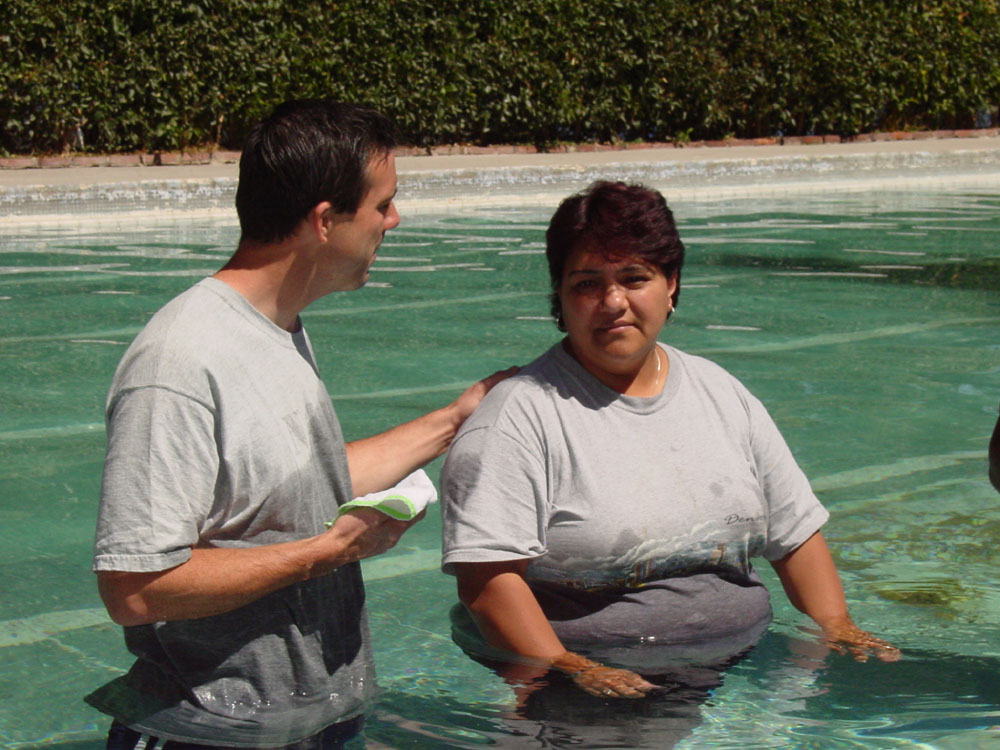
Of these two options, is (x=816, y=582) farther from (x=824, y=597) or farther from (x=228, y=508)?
(x=228, y=508)

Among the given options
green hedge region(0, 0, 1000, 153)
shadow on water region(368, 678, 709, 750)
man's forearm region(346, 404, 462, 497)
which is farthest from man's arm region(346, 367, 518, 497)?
green hedge region(0, 0, 1000, 153)

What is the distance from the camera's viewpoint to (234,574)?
2.34 meters

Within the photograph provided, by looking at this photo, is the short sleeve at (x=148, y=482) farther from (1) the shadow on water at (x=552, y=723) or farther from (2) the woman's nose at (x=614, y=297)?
(2) the woman's nose at (x=614, y=297)

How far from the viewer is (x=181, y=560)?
2.28 meters

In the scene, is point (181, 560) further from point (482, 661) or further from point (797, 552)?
point (797, 552)

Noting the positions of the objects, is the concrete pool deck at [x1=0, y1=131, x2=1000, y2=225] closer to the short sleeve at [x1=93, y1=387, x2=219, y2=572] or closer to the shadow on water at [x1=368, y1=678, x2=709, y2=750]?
the shadow on water at [x1=368, y1=678, x2=709, y2=750]

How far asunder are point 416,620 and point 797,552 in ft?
3.28

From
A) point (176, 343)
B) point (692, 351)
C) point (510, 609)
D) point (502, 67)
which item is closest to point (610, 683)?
point (510, 609)

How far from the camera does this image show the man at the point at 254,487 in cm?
227

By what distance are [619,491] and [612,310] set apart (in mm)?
385

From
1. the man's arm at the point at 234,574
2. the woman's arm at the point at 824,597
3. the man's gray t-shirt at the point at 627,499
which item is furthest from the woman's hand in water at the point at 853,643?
the man's arm at the point at 234,574

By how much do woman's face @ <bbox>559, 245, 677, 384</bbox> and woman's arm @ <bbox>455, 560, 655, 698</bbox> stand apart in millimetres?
483

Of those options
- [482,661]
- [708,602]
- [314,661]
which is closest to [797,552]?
[708,602]

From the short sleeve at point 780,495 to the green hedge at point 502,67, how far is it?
12.2 m
